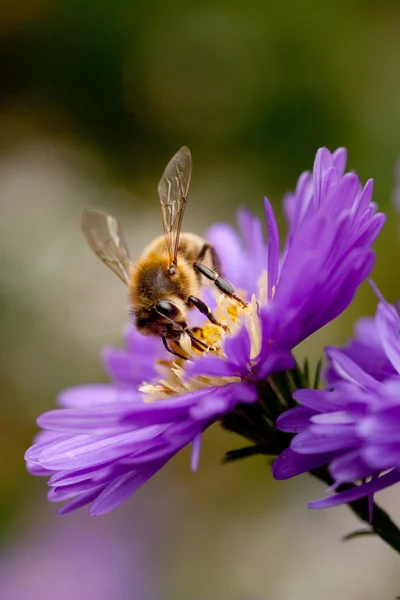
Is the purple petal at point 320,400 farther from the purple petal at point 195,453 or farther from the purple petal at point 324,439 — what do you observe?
the purple petal at point 195,453

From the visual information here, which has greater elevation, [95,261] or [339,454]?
[95,261]

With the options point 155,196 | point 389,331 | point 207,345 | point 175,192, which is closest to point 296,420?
point 389,331

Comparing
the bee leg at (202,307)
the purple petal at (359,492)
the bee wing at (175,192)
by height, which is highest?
the bee wing at (175,192)

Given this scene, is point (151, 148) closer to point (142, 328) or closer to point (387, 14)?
point (387, 14)

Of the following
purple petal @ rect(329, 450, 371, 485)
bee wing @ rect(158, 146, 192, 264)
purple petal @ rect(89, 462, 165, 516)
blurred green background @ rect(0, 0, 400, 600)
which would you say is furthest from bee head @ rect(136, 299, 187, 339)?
blurred green background @ rect(0, 0, 400, 600)

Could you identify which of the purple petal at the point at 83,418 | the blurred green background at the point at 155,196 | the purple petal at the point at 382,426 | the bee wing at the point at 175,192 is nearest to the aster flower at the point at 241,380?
the purple petal at the point at 83,418

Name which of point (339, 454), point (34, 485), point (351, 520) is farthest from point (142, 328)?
point (34, 485)
